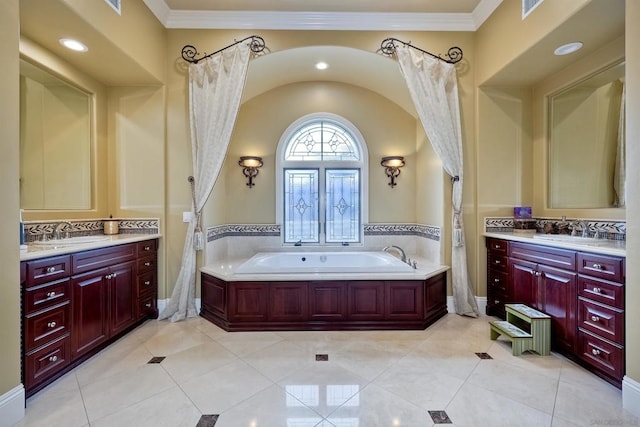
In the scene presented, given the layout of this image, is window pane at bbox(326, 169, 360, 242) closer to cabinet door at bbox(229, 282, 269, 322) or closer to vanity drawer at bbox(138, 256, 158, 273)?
cabinet door at bbox(229, 282, 269, 322)

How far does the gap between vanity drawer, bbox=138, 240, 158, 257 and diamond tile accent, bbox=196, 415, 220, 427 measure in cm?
185

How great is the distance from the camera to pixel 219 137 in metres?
3.16

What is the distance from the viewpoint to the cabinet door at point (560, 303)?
7.44 feet

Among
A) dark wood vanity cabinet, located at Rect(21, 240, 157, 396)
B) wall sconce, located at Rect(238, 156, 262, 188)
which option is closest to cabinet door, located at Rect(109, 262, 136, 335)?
dark wood vanity cabinet, located at Rect(21, 240, 157, 396)

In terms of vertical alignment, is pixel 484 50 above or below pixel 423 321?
above

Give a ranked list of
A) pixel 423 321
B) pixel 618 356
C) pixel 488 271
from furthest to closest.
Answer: pixel 488 271
pixel 423 321
pixel 618 356

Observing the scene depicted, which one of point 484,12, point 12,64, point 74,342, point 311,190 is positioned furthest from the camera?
point 311,190

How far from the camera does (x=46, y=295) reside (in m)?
1.96

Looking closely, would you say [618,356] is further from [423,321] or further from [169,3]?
[169,3]

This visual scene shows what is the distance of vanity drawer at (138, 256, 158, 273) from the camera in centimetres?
297

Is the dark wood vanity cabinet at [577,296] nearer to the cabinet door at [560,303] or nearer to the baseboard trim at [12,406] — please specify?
the cabinet door at [560,303]

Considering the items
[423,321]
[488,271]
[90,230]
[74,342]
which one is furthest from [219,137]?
[488,271]

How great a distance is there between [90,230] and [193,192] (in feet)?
3.63

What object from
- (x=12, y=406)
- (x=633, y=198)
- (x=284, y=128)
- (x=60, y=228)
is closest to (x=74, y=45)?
(x=60, y=228)
